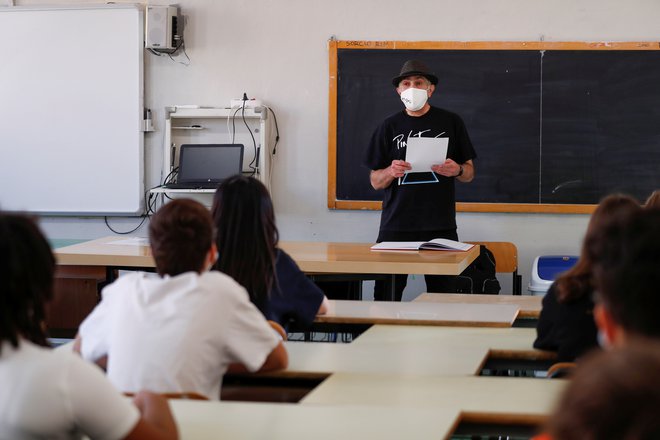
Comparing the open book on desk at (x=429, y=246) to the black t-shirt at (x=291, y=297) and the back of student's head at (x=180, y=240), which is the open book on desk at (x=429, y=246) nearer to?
the black t-shirt at (x=291, y=297)

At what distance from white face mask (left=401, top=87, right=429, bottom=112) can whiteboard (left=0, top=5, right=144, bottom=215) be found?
7.53ft

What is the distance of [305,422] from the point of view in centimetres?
165

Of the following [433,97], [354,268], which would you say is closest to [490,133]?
[433,97]

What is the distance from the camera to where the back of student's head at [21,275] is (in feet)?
4.29

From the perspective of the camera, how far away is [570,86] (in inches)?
230

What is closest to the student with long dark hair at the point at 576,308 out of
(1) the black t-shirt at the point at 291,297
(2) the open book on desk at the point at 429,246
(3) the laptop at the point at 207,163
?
(1) the black t-shirt at the point at 291,297

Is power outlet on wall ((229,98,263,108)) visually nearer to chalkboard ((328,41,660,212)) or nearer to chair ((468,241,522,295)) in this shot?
chalkboard ((328,41,660,212))

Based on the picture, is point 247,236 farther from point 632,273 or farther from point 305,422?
point 632,273

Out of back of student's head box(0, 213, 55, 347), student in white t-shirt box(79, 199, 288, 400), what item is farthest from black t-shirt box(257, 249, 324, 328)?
back of student's head box(0, 213, 55, 347)

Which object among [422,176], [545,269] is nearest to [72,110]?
[422,176]

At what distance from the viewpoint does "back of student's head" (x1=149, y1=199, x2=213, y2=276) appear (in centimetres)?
203

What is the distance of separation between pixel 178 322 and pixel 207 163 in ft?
13.6

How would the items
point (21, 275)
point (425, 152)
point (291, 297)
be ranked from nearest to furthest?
point (21, 275) < point (291, 297) < point (425, 152)

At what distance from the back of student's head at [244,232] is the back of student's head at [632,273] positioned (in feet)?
4.61
